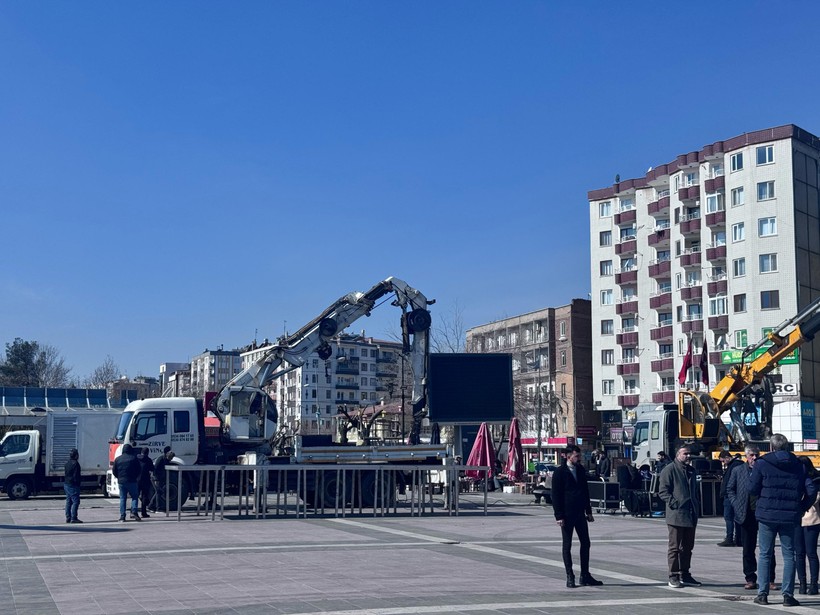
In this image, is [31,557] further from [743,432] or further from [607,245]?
[607,245]

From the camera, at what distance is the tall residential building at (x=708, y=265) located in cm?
5928

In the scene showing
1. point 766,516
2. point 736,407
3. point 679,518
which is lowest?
point 679,518

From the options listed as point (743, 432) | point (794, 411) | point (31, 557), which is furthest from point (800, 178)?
point (31, 557)

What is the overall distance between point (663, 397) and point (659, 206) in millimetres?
13226

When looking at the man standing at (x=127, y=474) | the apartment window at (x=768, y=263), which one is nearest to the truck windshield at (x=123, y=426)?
the man standing at (x=127, y=474)

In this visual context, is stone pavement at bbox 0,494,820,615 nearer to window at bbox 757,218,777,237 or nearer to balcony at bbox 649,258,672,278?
window at bbox 757,218,777,237

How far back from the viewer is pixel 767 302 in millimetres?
60094

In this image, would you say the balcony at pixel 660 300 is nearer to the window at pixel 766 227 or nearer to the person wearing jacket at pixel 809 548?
the window at pixel 766 227

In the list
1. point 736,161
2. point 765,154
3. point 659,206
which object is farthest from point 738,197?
point 659,206

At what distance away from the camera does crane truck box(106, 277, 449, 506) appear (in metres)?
26.0

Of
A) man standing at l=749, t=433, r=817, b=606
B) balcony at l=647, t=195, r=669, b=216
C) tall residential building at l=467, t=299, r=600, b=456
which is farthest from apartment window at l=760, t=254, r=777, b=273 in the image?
man standing at l=749, t=433, r=817, b=606

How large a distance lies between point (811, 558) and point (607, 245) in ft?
208

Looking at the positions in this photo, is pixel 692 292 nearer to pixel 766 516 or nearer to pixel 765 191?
pixel 765 191

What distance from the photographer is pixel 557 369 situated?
80375 millimetres
